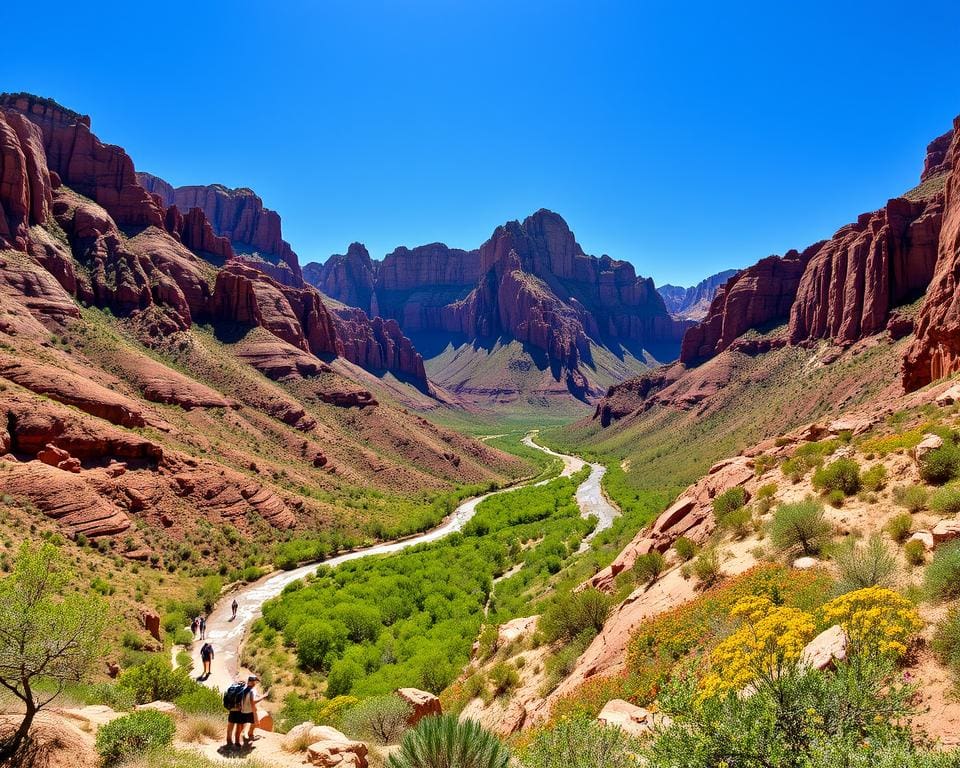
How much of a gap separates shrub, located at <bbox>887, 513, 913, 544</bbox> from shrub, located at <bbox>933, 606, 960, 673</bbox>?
155 inches

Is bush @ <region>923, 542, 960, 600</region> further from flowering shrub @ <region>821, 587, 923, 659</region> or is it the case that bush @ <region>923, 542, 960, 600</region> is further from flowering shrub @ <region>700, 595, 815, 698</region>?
flowering shrub @ <region>700, 595, 815, 698</region>

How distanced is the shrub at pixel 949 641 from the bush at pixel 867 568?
1609 mm

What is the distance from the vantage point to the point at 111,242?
6838 centimetres

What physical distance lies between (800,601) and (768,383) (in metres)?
87.9

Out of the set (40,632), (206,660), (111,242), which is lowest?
(206,660)

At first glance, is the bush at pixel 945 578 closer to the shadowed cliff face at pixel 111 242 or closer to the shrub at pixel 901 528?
the shrub at pixel 901 528

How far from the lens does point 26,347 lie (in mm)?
42062

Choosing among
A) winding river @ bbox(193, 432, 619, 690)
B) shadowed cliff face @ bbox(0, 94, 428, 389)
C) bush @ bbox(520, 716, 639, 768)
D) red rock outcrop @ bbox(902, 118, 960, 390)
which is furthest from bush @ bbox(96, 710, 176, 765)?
shadowed cliff face @ bbox(0, 94, 428, 389)

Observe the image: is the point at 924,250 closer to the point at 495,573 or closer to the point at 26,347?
the point at 495,573

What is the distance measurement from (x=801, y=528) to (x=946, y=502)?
3.04 m

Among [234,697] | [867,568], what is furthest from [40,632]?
[867,568]

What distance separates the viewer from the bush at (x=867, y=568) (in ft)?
29.0

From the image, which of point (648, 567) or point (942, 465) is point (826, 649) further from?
point (648, 567)

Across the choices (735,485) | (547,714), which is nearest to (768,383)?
(735,485)
